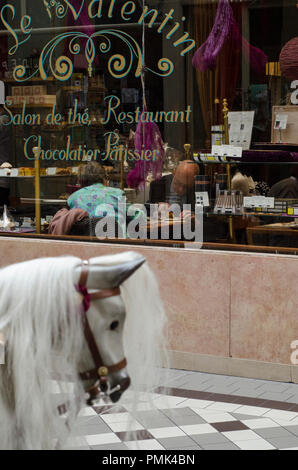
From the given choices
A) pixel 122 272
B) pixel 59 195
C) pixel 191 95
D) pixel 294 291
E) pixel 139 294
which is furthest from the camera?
pixel 59 195

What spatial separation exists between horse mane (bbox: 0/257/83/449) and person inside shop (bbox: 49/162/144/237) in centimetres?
457

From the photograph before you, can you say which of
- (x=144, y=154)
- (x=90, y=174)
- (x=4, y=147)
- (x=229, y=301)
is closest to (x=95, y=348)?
(x=229, y=301)

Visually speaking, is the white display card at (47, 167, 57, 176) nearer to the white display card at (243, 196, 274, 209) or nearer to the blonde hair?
the blonde hair

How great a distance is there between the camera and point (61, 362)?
2541mm

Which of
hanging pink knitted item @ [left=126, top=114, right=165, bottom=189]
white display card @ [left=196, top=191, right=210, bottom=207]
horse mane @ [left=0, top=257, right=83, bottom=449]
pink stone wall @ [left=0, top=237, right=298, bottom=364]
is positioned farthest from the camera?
hanging pink knitted item @ [left=126, top=114, right=165, bottom=189]

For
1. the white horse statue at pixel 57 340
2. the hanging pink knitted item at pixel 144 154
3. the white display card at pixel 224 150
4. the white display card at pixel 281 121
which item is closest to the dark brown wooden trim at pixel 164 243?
the hanging pink knitted item at pixel 144 154

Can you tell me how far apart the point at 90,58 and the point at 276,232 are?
2347 millimetres

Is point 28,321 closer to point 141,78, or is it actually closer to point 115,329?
point 115,329

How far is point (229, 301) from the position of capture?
254 inches

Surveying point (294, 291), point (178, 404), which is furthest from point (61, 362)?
point (294, 291)

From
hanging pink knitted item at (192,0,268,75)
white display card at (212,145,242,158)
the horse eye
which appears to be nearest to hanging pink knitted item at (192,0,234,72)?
hanging pink knitted item at (192,0,268,75)

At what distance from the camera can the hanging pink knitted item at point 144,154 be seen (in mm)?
7047

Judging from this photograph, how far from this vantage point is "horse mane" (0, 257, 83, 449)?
2.49 meters
